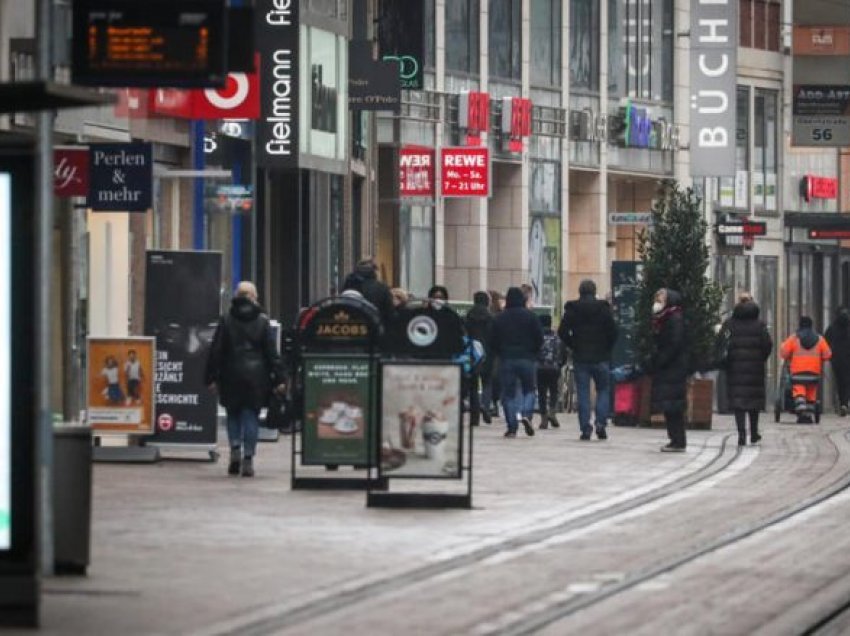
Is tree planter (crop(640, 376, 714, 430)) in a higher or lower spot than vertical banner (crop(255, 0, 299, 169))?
lower

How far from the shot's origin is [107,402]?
89.4ft

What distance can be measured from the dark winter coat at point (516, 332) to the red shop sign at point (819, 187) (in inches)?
1411

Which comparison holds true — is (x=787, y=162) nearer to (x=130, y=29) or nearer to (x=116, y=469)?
(x=116, y=469)

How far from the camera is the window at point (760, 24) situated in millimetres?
67375

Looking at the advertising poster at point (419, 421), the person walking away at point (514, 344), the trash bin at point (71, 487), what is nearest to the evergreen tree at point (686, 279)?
the person walking away at point (514, 344)

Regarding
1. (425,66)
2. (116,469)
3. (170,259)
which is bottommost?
(116,469)

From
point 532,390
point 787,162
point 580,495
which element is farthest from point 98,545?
point 787,162

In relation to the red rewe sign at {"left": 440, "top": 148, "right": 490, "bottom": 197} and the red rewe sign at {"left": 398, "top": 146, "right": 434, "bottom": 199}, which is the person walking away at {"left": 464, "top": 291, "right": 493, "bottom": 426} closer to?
the red rewe sign at {"left": 440, "top": 148, "right": 490, "bottom": 197}

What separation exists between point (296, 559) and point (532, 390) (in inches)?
707

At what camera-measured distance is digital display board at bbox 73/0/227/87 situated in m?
15.0

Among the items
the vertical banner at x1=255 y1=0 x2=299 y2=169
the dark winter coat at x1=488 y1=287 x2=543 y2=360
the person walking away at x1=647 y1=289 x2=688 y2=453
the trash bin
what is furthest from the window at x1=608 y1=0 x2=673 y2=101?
the trash bin

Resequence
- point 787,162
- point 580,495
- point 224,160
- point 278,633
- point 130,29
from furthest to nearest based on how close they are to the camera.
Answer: point 787,162, point 224,160, point 580,495, point 130,29, point 278,633

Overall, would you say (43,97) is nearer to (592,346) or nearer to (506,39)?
Result: (592,346)

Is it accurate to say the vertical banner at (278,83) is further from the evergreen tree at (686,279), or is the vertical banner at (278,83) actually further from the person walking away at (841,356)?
the person walking away at (841,356)
